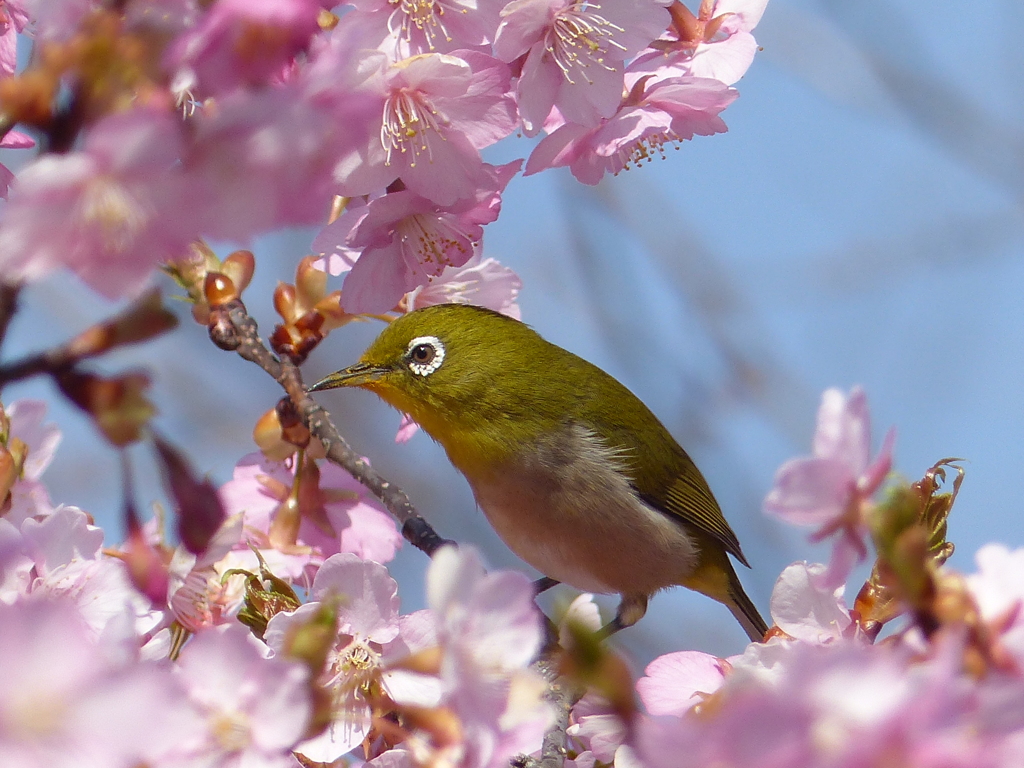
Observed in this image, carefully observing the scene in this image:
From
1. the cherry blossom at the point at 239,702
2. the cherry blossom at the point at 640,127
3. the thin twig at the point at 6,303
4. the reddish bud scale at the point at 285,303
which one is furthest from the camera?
the reddish bud scale at the point at 285,303

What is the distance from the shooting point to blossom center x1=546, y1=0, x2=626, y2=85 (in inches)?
82.2

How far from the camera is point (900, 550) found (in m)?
1.03

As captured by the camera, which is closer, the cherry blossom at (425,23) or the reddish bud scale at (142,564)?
the reddish bud scale at (142,564)

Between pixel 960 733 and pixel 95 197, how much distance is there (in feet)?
3.16

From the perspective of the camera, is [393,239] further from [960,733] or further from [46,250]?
[960,733]

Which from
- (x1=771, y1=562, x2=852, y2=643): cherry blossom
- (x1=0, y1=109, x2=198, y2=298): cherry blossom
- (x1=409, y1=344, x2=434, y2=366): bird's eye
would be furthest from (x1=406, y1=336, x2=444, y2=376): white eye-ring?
(x1=0, y1=109, x2=198, y2=298): cherry blossom

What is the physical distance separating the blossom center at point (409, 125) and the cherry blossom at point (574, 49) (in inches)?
7.4

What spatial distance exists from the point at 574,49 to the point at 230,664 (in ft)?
4.59

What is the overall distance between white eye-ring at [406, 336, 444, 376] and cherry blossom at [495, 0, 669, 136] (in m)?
1.41

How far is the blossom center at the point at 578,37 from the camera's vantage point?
209 cm

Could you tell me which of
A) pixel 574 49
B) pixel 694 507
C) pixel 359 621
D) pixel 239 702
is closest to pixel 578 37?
pixel 574 49

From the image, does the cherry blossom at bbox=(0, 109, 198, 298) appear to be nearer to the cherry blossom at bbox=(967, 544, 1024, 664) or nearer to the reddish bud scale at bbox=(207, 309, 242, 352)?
the cherry blossom at bbox=(967, 544, 1024, 664)

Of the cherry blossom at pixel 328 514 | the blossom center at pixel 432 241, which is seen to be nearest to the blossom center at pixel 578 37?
the blossom center at pixel 432 241

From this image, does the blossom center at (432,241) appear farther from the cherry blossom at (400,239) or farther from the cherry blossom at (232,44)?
the cherry blossom at (232,44)
